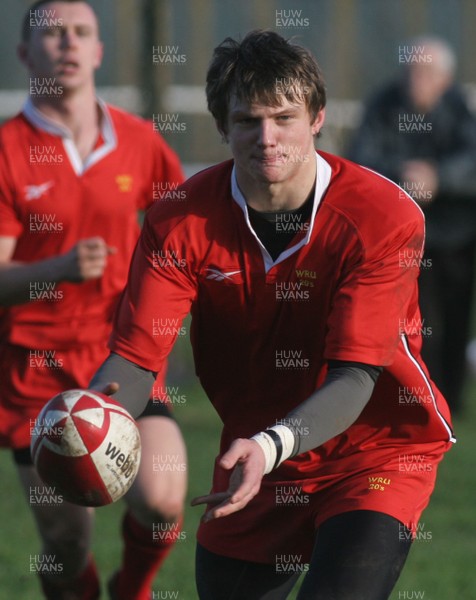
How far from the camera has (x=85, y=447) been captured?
367 cm

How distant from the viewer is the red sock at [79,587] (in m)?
5.62

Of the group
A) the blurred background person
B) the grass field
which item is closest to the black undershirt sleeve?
the grass field

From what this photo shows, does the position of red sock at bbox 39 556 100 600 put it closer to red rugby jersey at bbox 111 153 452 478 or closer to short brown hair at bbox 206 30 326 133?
red rugby jersey at bbox 111 153 452 478

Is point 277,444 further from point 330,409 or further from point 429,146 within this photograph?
point 429,146

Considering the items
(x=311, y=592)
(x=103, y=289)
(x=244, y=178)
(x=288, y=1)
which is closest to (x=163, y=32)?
(x=288, y=1)

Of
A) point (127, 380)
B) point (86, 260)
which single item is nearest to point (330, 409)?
point (127, 380)

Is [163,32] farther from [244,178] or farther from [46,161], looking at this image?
[244,178]

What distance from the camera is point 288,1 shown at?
1606 cm

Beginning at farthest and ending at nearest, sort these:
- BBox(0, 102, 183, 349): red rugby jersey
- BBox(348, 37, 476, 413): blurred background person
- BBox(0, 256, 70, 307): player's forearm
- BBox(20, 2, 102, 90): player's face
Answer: BBox(348, 37, 476, 413): blurred background person
BBox(20, 2, 102, 90): player's face
BBox(0, 102, 183, 349): red rugby jersey
BBox(0, 256, 70, 307): player's forearm

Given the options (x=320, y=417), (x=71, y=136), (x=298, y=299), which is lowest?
(x=71, y=136)

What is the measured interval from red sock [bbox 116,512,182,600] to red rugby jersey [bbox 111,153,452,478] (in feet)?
4.74

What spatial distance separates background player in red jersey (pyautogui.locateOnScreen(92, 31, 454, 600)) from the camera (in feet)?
12.6

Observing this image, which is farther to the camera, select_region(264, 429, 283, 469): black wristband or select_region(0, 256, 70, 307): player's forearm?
select_region(0, 256, 70, 307): player's forearm

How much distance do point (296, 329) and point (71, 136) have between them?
2.31 meters
